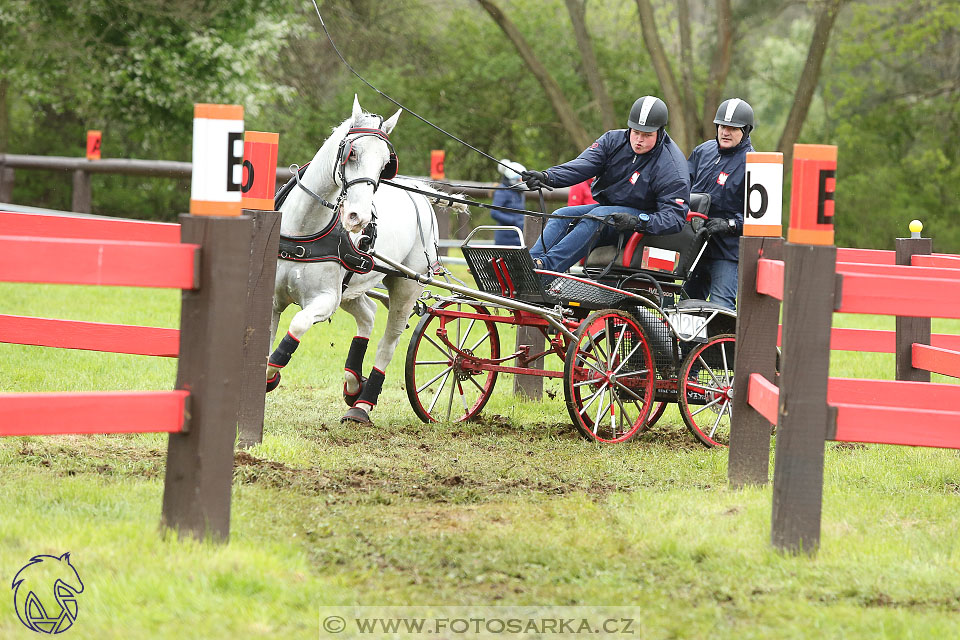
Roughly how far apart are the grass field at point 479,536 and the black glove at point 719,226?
1.40m

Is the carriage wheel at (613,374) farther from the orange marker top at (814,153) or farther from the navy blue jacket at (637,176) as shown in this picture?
the orange marker top at (814,153)

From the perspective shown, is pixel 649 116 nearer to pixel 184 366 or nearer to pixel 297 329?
pixel 297 329

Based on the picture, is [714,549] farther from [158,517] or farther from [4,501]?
[4,501]

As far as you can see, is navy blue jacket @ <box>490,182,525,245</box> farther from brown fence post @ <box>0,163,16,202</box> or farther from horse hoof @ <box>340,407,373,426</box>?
brown fence post @ <box>0,163,16,202</box>

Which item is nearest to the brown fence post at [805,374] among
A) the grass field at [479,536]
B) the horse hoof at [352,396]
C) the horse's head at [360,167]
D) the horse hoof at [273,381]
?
the grass field at [479,536]

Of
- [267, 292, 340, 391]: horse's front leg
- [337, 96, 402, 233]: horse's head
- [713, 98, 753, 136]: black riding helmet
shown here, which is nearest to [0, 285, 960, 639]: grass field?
[267, 292, 340, 391]: horse's front leg

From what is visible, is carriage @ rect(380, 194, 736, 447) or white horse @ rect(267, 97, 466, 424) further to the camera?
carriage @ rect(380, 194, 736, 447)

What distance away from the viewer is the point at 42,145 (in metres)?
22.7

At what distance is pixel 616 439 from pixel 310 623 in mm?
3869

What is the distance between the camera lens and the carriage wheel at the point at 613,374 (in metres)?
6.97

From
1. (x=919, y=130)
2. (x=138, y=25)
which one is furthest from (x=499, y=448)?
(x=919, y=130)

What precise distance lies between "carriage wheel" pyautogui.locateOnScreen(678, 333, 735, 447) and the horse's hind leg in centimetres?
212

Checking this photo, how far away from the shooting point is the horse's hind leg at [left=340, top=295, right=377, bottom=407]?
7430mm

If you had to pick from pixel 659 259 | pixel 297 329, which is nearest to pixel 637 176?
pixel 659 259
